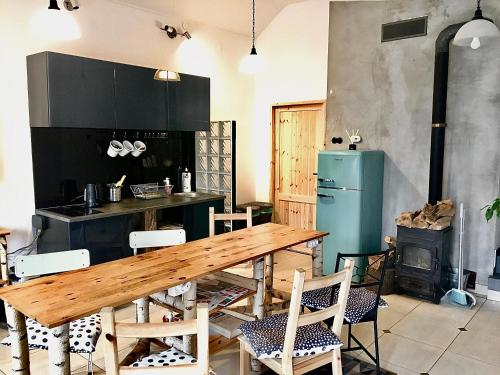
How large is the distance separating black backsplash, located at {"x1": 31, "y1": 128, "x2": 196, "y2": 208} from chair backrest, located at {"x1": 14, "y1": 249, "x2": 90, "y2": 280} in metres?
1.62

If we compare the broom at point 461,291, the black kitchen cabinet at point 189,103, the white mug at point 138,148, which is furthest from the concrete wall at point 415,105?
the white mug at point 138,148

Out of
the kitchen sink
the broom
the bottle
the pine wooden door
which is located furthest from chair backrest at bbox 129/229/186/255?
the pine wooden door

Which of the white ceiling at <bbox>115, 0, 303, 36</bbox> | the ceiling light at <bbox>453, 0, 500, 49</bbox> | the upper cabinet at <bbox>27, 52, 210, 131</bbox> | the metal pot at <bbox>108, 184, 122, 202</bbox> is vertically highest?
the white ceiling at <bbox>115, 0, 303, 36</bbox>

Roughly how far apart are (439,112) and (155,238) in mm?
3051

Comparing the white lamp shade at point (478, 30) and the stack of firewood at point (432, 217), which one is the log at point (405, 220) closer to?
the stack of firewood at point (432, 217)

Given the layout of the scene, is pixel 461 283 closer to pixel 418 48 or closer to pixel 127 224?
pixel 418 48

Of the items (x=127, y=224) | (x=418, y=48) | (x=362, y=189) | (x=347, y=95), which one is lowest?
(x=127, y=224)

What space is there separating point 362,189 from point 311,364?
2.62 metres

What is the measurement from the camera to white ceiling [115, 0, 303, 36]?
15.0ft

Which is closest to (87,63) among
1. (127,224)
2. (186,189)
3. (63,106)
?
(63,106)

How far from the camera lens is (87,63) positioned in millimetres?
3650

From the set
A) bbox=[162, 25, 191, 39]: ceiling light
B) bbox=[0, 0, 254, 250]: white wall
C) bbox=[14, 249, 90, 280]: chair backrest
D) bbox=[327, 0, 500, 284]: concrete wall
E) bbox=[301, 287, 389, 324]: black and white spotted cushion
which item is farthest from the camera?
bbox=[162, 25, 191, 39]: ceiling light

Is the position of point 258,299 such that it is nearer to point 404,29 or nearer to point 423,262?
point 423,262

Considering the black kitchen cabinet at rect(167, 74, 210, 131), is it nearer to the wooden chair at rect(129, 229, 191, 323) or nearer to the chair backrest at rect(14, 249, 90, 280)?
the wooden chair at rect(129, 229, 191, 323)
